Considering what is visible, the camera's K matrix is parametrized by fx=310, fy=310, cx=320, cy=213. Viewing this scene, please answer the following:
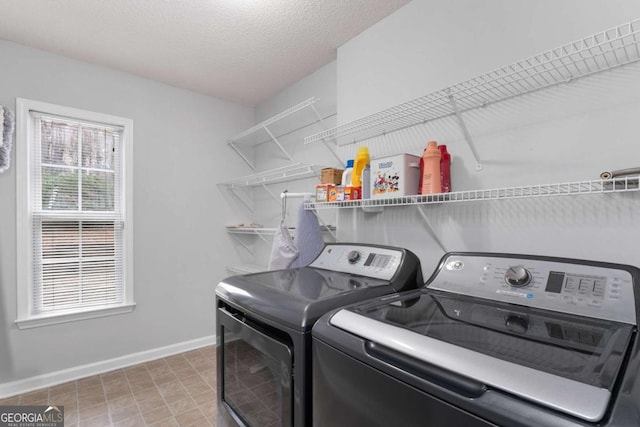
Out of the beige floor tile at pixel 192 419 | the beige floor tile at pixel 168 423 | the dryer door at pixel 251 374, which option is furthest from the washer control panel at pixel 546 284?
the beige floor tile at pixel 168 423

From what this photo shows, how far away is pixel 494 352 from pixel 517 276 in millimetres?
464

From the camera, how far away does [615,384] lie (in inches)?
21.4

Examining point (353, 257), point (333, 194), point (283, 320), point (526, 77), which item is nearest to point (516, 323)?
point (283, 320)

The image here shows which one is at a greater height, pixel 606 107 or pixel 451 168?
pixel 606 107

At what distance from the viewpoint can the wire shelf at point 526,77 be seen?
100cm

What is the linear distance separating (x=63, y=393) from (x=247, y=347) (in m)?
1.97

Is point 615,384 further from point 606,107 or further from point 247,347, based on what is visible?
point 247,347

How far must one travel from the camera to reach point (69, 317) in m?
2.40

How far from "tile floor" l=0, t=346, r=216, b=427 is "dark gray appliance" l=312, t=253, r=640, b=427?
159 centimetres

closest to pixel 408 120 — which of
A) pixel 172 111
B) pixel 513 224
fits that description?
pixel 513 224

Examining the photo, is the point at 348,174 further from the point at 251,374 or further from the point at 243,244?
the point at 243,244

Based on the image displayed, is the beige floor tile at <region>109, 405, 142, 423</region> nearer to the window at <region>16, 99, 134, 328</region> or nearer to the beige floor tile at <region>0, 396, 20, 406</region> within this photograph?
the beige floor tile at <region>0, 396, 20, 406</region>

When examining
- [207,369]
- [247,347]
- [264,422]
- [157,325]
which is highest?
[247,347]

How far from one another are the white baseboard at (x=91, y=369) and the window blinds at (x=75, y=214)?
467 millimetres
